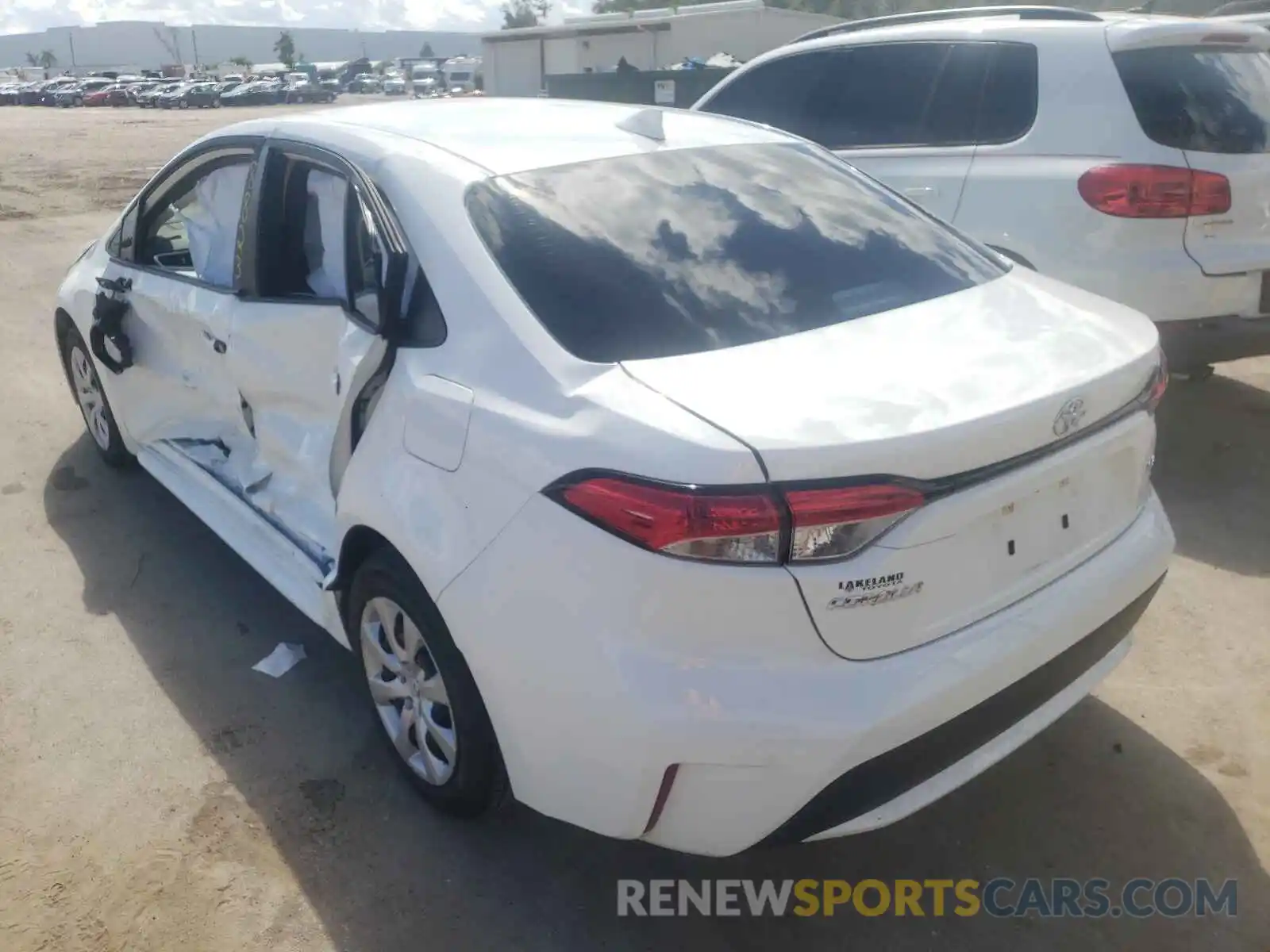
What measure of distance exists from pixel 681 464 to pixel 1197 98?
12.8 ft

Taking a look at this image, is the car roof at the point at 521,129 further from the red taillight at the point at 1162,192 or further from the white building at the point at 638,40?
the white building at the point at 638,40

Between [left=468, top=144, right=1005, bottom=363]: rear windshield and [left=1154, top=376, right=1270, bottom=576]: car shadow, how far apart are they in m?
1.93

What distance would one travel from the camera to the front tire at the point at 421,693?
2.45 m

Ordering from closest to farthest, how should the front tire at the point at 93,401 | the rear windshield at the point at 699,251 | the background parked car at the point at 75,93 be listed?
the rear windshield at the point at 699,251 < the front tire at the point at 93,401 < the background parked car at the point at 75,93

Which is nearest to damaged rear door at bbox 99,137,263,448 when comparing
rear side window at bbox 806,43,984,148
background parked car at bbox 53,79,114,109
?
rear side window at bbox 806,43,984,148

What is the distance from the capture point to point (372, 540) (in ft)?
8.96

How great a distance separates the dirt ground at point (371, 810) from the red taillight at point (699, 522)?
3.53 ft

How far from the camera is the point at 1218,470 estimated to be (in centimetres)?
486

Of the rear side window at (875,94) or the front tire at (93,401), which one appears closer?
the front tire at (93,401)

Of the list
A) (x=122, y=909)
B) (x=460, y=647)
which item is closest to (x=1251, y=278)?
(x=460, y=647)

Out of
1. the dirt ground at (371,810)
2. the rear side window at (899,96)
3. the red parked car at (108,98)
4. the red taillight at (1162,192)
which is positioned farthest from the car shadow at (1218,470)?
the red parked car at (108,98)

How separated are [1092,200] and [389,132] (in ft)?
10.2

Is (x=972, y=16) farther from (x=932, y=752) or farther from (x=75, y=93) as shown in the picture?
(x=75, y=93)

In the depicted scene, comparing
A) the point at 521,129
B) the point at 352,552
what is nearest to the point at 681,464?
the point at 352,552
